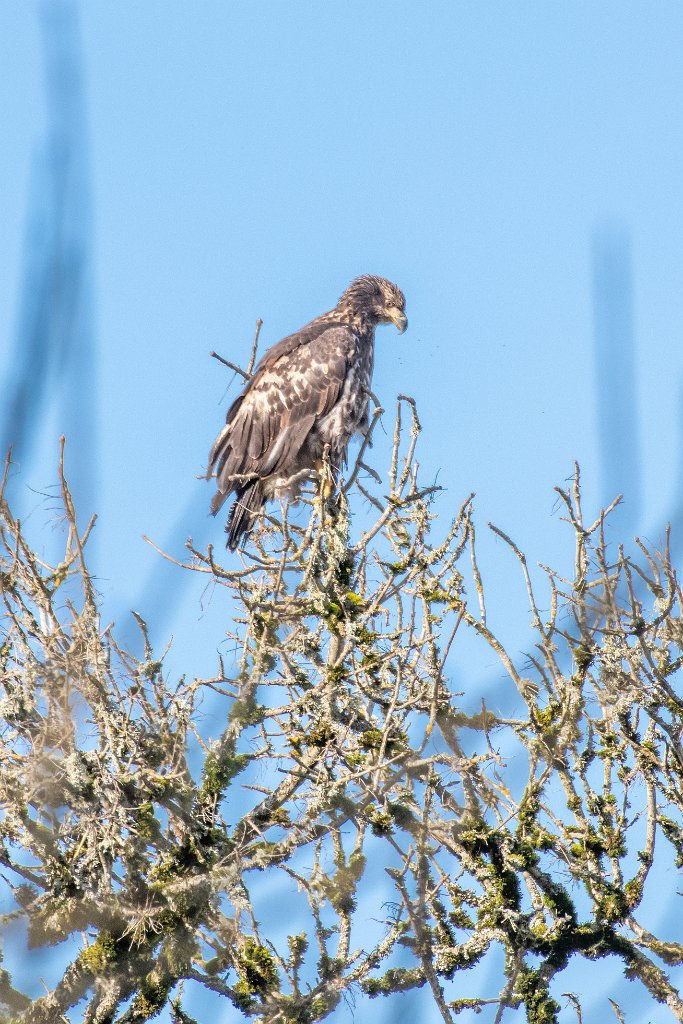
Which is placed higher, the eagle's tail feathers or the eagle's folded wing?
the eagle's folded wing

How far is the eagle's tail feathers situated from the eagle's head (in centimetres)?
194

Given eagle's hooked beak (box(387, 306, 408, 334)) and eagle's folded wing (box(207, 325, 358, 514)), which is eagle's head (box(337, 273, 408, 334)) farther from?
eagle's folded wing (box(207, 325, 358, 514))

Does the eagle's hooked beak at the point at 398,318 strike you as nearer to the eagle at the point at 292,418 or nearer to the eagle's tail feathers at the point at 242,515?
the eagle at the point at 292,418

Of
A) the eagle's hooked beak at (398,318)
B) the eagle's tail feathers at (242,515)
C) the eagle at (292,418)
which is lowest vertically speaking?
the eagle's tail feathers at (242,515)

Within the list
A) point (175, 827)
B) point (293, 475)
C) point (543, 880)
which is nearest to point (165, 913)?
point (175, 827)

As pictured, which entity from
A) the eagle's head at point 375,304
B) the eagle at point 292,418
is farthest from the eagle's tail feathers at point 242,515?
the eagle's head at point 375,304

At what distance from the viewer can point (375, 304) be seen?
10320mm

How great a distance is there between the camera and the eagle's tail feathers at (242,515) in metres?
8.52

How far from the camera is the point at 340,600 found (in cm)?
540

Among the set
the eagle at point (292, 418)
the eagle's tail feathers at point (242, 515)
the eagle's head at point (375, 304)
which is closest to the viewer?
the eagle's tail feathers at point (242, 515)

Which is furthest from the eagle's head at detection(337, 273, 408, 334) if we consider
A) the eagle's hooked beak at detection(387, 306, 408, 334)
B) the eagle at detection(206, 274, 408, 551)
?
the eagle at detection(206, 274, 408, 551)

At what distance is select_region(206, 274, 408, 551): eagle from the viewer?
8.94m

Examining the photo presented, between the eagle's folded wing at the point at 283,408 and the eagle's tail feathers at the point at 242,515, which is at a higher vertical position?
the eagle's folded wing at the point at 283,408

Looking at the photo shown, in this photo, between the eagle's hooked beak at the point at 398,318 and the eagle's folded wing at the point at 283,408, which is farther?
the eagle's hooked beak at the point at 398,318
